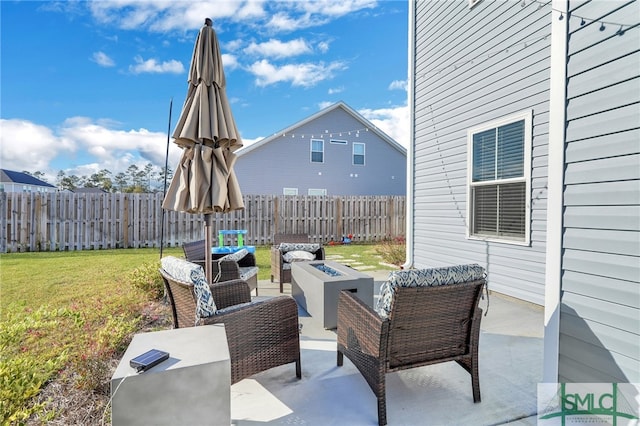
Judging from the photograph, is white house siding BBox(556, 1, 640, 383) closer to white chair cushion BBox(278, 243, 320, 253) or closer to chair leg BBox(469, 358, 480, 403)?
chair leg BBox(469, 358, 480, 403)

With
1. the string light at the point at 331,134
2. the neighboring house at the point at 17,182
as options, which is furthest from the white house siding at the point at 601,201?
the neighboring house at the point at 17,182

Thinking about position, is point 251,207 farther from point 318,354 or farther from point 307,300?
point 318,354

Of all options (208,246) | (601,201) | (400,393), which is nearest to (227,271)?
(208,246)

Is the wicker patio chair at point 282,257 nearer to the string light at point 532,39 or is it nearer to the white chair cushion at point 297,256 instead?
the white chair cushion at point 297,256

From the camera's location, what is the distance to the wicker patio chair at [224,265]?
4027 mm

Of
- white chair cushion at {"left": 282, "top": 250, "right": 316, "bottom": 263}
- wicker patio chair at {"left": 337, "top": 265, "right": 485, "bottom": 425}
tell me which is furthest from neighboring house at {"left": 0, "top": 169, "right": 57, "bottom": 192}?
wicker patio chair at {"left": 337, "top": 265, "right": 485, "bottom": 425}

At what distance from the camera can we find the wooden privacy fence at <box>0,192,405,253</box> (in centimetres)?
871

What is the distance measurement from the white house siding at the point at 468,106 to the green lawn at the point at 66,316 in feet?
6.14

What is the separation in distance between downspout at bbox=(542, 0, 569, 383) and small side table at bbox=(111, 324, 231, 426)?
217 centimetres

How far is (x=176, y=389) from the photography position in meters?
1.49

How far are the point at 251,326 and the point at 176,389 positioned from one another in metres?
0.81

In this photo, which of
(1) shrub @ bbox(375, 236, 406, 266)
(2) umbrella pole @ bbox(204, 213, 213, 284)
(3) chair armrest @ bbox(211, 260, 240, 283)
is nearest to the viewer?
(2) umbrella pole @ bbox(204, 213, 213, 284)

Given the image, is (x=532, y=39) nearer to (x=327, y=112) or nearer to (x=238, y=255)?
(x=238, y=255)

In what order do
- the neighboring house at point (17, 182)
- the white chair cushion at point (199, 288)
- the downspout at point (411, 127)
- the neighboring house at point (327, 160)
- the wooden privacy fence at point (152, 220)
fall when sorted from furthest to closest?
the neighboring house at point (17, 182), the neighboring house at point (327, 160), the wooden privacy fence at point (152, 220), the downspout at point (411, 127), the white chair cushion at point (199, 288)
